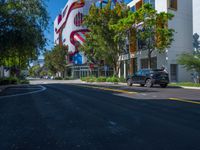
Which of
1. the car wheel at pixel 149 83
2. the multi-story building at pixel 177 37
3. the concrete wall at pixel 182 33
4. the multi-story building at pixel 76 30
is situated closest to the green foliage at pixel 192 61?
the car wheel at pixel 149 83

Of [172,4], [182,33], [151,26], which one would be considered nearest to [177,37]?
[182,33]

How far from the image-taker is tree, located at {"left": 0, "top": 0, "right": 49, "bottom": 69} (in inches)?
593

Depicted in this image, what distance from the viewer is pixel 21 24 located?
15125 mm

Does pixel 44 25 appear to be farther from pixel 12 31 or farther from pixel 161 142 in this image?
pixel 161 142

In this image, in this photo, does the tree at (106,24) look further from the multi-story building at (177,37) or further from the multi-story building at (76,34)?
the multi-story building at (76,34)

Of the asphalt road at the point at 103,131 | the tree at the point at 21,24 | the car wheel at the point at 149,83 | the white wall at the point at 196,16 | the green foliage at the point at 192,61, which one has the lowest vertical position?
the asphalt road at the point at 103,131

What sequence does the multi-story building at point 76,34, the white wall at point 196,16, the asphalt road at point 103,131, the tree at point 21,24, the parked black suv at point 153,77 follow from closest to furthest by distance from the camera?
1. the asphalt road at point 103,131
2. the tree at point 21,24
3. the parked black suv at point 153,77
4. the white wall at point 196,16
5. the multi-story building at point 76,34

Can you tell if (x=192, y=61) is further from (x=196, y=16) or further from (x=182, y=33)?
(x=196, y=16)

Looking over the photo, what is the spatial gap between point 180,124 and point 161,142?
1777 millimetres

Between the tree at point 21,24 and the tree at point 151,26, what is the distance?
13.6 metres

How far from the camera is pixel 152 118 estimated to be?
6.62m

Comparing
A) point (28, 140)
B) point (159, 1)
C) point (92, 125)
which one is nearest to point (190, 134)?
point (92, 125)

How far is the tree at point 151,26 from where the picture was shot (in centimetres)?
2608

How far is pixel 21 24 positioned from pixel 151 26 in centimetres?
1695
